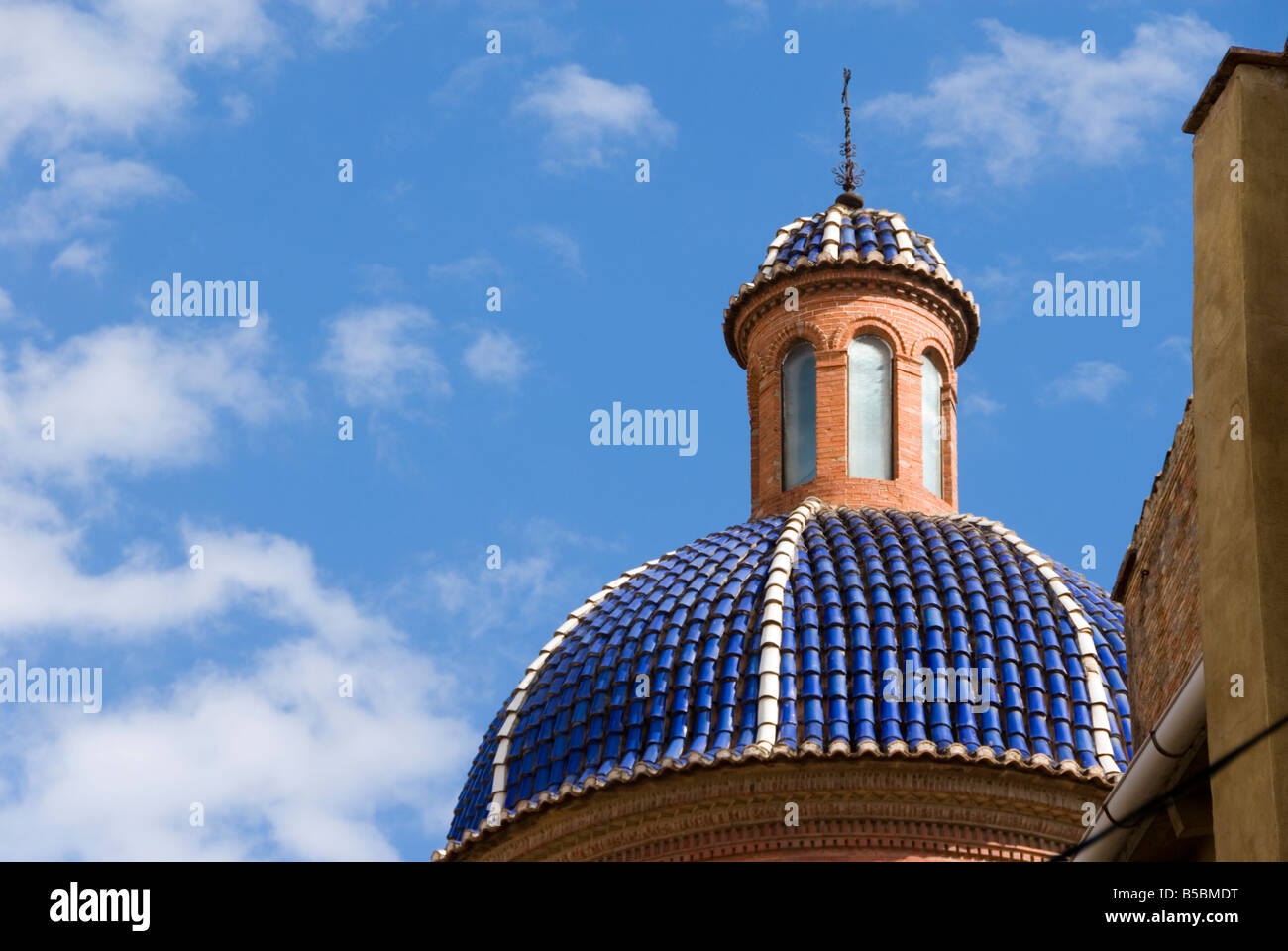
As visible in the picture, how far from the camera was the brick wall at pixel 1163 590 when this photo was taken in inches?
453

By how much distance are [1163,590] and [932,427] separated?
14.2 m

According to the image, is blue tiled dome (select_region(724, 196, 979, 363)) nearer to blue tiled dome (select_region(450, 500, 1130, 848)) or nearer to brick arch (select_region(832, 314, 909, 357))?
brick arch (select_region(832, 314, 909, 357))

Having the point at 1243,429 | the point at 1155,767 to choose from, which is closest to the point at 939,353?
the point at 1155,767

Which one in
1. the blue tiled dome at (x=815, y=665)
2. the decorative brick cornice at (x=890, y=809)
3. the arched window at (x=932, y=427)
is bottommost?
the decorative brick cornice at (x=890, y=809)

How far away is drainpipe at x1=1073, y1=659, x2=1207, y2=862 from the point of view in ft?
33.4

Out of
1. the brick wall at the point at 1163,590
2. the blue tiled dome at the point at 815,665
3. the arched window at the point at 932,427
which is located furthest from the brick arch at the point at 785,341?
the brick wall at the point at 1163,590

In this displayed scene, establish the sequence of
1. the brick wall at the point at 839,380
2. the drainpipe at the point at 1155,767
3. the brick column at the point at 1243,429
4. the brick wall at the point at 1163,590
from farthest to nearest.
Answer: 1. the brick wall at the point at 839,380
2. the brick wall at the point at 1163,590
3. the drainpipe at the point at 1155,767
4. the brick column at the point at 1243,429

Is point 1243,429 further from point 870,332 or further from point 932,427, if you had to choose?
point 932,427

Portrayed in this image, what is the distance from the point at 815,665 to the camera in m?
21.4

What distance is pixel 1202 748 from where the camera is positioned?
406 inches

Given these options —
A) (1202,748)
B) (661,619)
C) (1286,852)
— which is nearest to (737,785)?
(661,619)

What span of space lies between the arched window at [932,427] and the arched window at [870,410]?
439mm

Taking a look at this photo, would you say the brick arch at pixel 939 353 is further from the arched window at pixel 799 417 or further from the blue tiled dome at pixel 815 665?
the blue tiled dome at pixel 815 665
